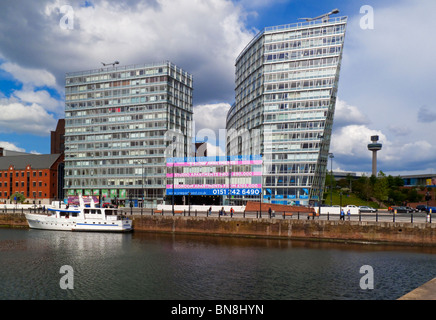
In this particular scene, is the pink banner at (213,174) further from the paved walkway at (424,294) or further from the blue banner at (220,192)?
the paved walkway at (424,294)

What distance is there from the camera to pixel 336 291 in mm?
25156

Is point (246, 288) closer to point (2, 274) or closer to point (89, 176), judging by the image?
point (2, 274)

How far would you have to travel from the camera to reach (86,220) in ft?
189

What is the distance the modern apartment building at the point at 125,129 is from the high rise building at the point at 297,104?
30.0 metres

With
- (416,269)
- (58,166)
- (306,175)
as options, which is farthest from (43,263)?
(58,166)

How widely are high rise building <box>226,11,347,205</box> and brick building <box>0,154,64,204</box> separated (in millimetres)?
74438

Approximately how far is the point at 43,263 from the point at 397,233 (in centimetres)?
3904

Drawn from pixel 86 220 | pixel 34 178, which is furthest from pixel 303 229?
pixel 34 178

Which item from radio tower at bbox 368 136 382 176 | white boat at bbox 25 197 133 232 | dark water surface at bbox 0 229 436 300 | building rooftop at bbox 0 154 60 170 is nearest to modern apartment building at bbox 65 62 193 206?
building rooftop at bbox 0 154 60 170

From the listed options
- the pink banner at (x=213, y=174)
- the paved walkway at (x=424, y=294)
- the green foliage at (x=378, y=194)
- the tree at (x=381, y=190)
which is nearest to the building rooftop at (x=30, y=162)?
the pink banner at (x=213, y=174)

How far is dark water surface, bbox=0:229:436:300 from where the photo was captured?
24.9 meters

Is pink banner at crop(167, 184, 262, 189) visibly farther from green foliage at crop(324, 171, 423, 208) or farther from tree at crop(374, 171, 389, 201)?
tree at crop(374, 171, 389, 201)

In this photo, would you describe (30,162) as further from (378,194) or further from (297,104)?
(378,194)

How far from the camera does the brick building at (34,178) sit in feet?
415
